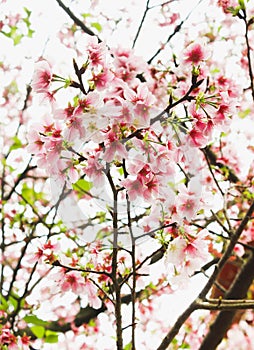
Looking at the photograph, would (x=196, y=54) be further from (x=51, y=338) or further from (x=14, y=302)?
(x=51, y=338)

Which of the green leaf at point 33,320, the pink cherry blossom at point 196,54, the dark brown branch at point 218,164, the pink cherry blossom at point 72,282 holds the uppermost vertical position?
the dark brown branch at point 218,164

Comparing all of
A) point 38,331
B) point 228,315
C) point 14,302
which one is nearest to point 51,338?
point 38,331

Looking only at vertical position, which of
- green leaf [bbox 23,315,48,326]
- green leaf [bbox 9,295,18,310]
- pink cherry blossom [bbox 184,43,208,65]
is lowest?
green leaf [bbox 23,315,48,326]

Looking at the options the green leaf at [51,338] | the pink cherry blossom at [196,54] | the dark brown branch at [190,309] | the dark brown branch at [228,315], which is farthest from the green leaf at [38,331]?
the pink cherry blossom at [196,54]

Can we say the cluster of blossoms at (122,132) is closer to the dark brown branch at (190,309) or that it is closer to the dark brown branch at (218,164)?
the dark brown branch at (190,309)

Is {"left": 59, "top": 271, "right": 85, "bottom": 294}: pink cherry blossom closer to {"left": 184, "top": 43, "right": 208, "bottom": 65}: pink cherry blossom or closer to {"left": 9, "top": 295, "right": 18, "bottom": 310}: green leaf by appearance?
{"left": 184, "top": 43, "right": 208, "bottom": 65}: pink cherry blossom

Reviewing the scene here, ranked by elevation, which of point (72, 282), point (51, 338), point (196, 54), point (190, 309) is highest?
point (196, 54)

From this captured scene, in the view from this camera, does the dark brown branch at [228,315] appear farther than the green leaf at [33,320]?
No

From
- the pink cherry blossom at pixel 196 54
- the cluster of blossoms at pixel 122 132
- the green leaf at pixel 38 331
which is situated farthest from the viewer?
the green leaf at pixel 38 331

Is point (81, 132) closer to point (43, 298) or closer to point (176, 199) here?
point (176, 199)

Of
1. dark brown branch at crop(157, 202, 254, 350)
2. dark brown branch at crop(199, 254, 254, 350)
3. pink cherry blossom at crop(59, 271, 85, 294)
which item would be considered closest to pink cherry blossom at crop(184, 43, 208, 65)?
dark brown branch at crop(157, 202, 254, 350)

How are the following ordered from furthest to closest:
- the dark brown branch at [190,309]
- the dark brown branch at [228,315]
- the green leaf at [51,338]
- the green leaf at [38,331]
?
the green leaf at [51,338] → the green leaf at [38,331] → the dark brown branch at [228,315] → the dark brown branch at [190,309]

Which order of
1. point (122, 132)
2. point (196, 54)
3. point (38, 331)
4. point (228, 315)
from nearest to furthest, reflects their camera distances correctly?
point (122, 132), point (196, 54), point (228, 315), point (38, 331)

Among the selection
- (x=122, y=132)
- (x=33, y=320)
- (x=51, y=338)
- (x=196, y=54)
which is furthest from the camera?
(x=51, y=338)
